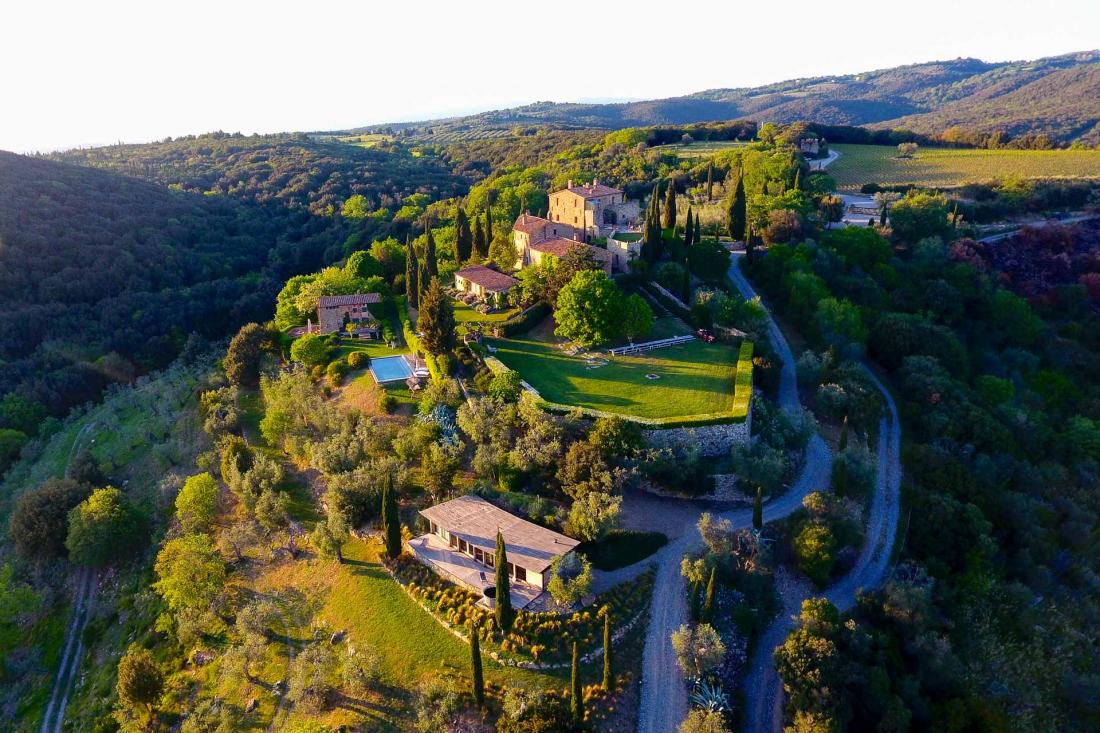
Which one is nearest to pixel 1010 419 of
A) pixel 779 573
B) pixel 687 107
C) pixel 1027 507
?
pixel 1027 507

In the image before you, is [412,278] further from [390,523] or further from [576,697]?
[576,697]

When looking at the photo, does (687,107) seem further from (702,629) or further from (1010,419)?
(702,629)

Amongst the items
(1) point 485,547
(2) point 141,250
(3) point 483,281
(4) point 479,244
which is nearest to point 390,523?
(1) point 485,547

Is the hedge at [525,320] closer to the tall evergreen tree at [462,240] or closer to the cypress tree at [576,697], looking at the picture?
the tall evergreen tree at [462,240]

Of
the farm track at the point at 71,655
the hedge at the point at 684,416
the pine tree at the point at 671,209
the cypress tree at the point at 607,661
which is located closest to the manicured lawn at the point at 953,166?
the pine tree at the point at 671,209

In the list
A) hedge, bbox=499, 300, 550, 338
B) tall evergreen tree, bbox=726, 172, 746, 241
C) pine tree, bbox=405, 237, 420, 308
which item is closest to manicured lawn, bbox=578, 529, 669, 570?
hedge, bbox=499, 300, 550, 338
